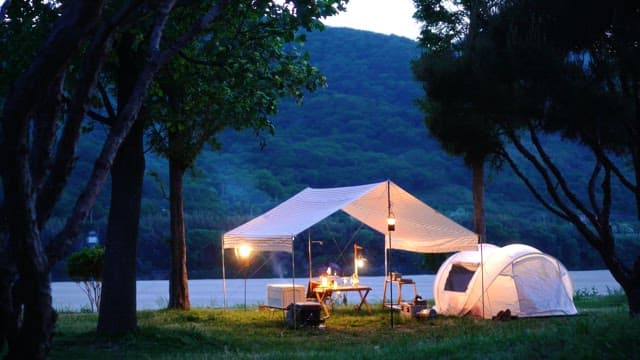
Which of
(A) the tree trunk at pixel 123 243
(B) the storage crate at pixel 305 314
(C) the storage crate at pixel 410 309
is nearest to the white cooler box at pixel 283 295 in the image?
(B) the storage crate at pixel 305 314

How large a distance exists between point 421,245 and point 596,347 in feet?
25.6

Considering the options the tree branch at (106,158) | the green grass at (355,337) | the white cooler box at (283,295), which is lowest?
the green grass at (355,337)

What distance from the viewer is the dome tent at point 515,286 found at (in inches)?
502

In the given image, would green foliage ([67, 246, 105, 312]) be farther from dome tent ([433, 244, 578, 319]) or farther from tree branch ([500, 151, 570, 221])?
tree branch ([500, 151, 570, 221])

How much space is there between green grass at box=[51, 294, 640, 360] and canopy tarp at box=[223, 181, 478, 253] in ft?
3.90

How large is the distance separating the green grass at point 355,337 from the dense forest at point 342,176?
3.21 metres

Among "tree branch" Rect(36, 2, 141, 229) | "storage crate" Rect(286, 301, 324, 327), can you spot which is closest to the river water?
"storage crate" Rect(286, 301, 324, 327)

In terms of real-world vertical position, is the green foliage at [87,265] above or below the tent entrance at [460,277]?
above

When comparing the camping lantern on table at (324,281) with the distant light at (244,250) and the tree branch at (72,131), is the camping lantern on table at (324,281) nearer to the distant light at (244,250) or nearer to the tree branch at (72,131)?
the distant light at (244,250)

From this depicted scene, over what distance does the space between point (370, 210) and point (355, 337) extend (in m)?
4.41

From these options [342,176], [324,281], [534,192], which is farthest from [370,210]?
[342,176]

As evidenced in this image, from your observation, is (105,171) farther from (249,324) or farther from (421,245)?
(421,245)

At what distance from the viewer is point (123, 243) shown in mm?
9906

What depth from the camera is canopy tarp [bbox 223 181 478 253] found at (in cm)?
1282
